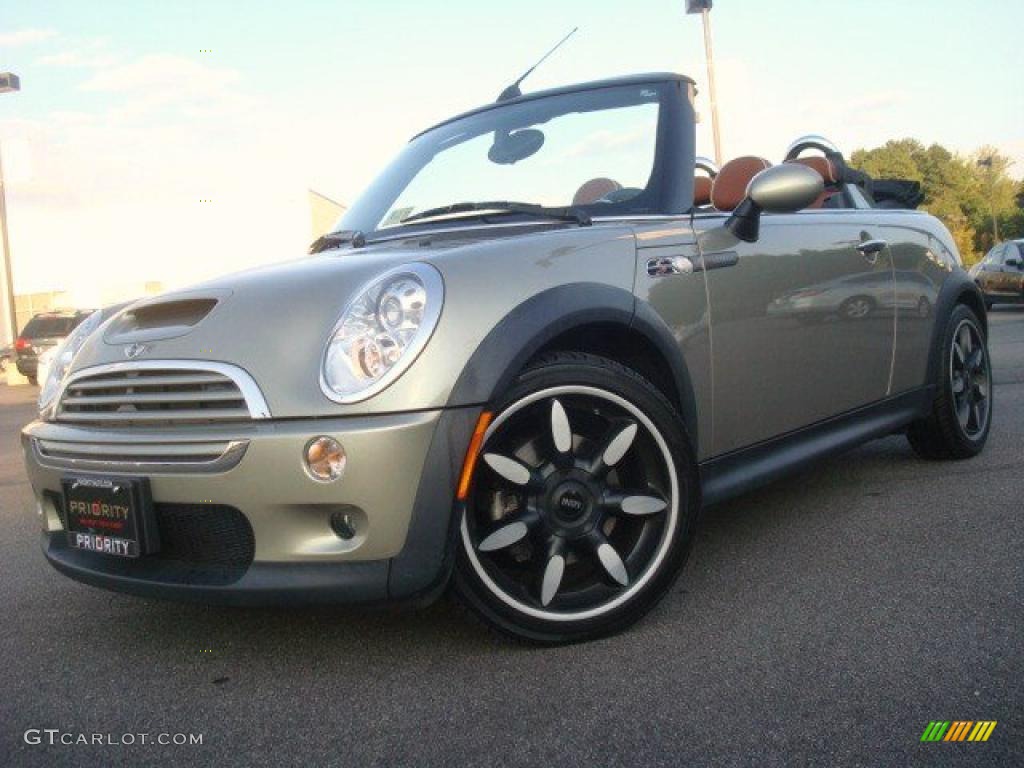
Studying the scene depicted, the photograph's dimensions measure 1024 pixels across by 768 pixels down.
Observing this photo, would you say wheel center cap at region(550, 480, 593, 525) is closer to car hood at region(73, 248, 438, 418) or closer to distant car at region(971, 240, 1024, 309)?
car hood at region(73, 248, 438, 418)

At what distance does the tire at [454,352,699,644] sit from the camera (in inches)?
96.2

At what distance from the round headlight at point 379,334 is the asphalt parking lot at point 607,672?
654mm

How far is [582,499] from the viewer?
256 cm

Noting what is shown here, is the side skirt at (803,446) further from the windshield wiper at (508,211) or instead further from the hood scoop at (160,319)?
the hood scoop at (160,319)

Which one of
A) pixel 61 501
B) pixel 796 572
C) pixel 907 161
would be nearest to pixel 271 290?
pixel 61 501

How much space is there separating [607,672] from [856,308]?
6.39 feet

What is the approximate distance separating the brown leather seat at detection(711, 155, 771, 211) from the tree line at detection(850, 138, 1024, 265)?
66.5 metres

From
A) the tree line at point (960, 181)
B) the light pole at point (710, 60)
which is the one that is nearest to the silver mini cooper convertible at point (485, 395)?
the light pole at point (710, 60)

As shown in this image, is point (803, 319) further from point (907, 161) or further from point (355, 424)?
point (907, 161)

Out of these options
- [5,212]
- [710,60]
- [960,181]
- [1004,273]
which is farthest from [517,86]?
[960,181]

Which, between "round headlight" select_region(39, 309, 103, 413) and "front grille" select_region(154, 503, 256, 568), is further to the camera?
"round headlight" select_region(39, 309, 103, 413)

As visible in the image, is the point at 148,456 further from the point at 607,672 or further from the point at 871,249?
the point at 871,249

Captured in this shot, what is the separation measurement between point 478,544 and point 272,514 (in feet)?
1.63

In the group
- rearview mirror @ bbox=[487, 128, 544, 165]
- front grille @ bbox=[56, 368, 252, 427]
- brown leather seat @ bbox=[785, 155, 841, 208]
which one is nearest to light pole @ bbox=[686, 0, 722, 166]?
brown leather seat @ bbox=[785, 155, 841, 208]
